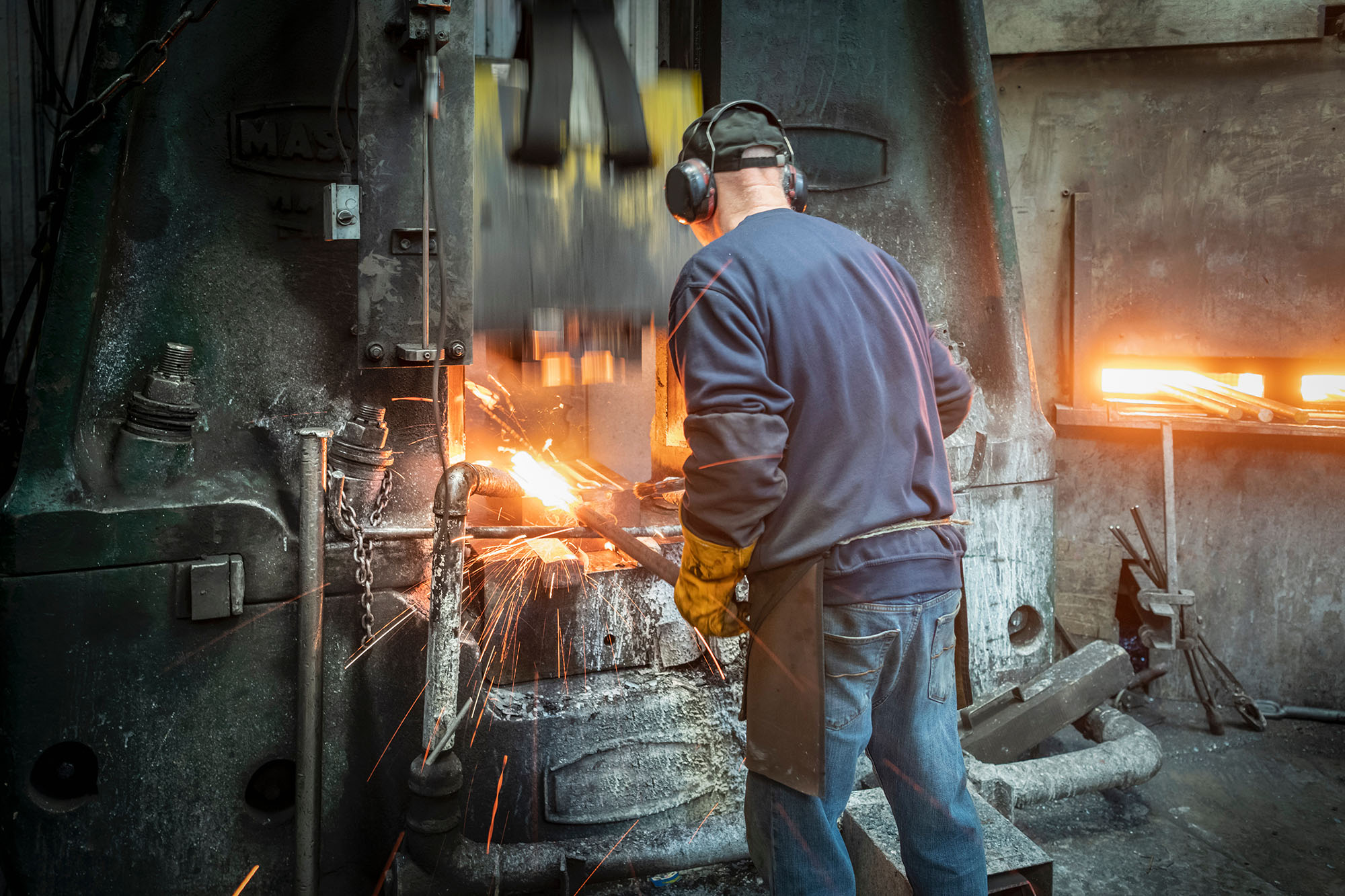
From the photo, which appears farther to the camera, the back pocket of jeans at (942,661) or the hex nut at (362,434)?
the hex nut at (362,434)

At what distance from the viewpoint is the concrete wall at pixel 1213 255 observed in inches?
173

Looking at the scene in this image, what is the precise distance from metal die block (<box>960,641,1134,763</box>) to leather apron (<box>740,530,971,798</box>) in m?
1.64

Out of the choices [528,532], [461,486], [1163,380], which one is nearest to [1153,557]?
[1163,380]

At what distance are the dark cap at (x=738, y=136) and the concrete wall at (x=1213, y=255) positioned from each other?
315 centimetres

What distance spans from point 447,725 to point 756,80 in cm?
255

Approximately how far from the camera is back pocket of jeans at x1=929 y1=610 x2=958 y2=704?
74.2 inches

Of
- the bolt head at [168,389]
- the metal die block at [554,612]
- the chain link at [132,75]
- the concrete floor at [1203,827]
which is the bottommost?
the concrete floor at [1203,827]

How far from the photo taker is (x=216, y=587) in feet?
8.16

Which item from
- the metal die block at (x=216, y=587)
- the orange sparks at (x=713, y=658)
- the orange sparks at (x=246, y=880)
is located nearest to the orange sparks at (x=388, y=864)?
the orange sparks at (x=246, y=880)

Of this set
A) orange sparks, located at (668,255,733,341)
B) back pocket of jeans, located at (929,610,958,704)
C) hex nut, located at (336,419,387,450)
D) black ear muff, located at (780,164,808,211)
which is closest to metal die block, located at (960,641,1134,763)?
back pocket of jeans, located at (929,610,958,704)

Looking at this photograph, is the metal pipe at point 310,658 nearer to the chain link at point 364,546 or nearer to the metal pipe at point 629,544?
the chain link at point 364,546

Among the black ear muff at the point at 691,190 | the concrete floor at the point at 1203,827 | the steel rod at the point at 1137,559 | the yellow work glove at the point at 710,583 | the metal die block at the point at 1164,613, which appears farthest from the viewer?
the steel rod at the point at 1137,559

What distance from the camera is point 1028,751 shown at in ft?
12.2

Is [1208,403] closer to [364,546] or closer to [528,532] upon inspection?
[528,532]
